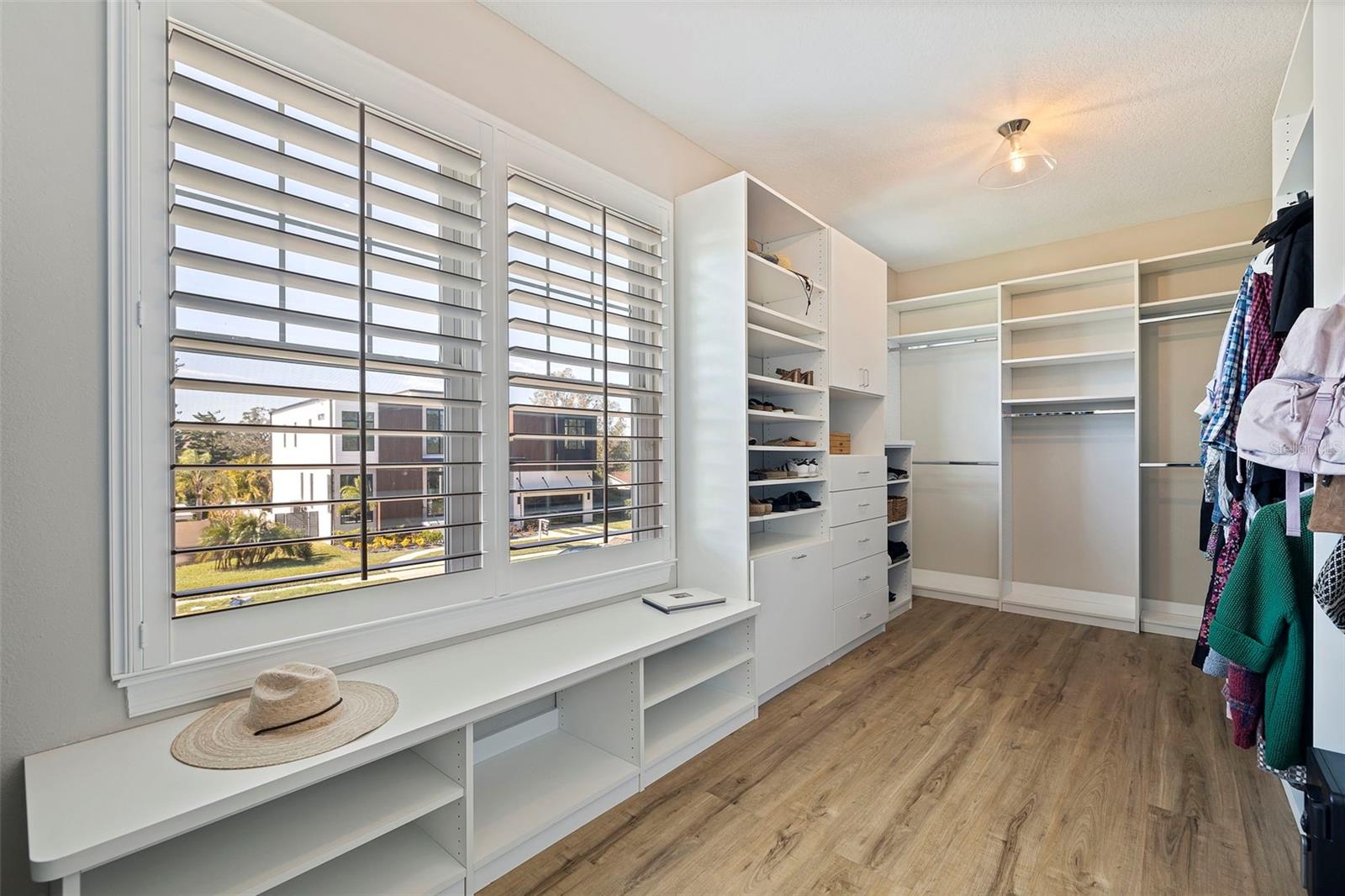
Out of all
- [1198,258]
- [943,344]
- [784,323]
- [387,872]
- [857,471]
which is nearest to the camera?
[387,872]

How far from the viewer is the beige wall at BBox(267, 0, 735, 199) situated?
1885 millimetres

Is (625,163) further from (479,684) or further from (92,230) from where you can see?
(479,684)

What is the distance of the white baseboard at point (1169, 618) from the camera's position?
12.4 ft

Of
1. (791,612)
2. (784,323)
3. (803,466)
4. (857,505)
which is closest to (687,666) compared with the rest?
(791,612)

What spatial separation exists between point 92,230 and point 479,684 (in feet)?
4.63

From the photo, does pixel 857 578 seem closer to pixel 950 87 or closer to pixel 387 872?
pixel 950 87

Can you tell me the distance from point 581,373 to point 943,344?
349 centimetres

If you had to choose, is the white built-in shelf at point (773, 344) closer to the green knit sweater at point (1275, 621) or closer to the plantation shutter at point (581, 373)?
the plantation shutter at point (581, 373)

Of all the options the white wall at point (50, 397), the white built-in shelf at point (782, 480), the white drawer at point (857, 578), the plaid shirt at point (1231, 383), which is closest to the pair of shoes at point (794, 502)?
the white built-in shelf at point (782, 480)

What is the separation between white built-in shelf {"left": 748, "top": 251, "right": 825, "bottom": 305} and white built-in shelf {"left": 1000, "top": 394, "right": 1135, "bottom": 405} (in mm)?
1936

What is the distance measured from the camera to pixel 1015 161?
283 centimetres

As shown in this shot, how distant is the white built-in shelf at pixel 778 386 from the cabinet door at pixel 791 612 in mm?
779

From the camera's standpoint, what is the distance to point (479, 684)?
5.58 feet

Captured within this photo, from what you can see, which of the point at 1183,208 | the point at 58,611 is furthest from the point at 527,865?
the point at 1183,208
